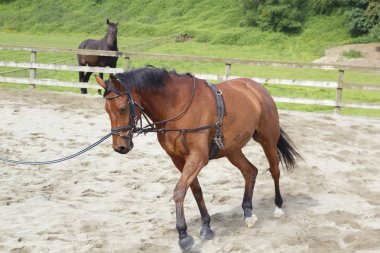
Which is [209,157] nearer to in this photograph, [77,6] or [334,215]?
[334,215]

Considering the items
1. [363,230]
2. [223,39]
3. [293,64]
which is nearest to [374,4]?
[223,39]

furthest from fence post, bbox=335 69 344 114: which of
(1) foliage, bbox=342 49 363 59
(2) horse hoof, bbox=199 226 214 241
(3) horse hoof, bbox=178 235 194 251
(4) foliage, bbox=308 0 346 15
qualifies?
(4) foliage, bbox=308 0 346 15

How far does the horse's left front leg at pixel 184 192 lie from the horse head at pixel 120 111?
54 cm

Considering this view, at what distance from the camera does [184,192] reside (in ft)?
13.7

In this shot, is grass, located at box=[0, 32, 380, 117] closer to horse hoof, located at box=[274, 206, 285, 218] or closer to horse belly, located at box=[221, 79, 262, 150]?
horse hoof, located at box=[274, 206, 285, 218]

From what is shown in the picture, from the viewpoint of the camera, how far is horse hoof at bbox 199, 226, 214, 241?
14.9 ft

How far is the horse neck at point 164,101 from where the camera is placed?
4.36 metres

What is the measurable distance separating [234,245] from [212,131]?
1046mm

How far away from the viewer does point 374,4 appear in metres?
33.7

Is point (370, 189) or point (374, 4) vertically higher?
point (374, 4)

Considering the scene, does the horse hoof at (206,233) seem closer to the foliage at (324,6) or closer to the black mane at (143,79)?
the black mane at (143,79)

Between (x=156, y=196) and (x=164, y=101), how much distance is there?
70.0 inches

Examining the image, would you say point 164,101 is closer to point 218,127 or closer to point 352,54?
point 218,127

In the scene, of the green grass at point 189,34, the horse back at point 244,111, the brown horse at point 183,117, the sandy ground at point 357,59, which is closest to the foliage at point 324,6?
the green grass at point 189,34
